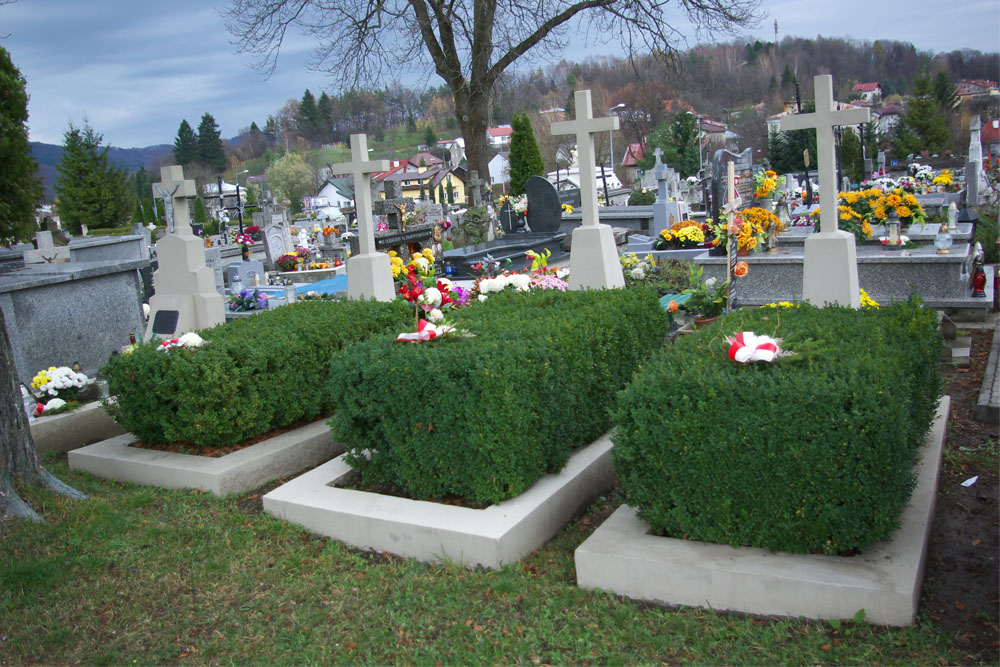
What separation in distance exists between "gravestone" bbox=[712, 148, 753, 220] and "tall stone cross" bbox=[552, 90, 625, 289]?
15.4 ft

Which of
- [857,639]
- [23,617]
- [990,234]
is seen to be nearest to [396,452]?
[23,617]

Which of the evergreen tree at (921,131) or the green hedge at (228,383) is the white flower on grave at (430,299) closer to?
the green hedge at (228,383)

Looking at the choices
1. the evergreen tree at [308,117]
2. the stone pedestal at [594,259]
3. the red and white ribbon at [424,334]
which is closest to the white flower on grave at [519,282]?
the stone pedestal at [594,259]

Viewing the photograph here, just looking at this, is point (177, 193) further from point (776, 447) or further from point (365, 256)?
point (776, 447)

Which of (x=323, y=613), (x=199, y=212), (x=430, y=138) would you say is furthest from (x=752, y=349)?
(x=430, y=138)

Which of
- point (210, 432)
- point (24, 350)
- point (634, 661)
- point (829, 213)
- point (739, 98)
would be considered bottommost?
point (634, 661)

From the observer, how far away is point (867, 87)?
212 ft

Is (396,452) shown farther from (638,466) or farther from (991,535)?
(991,535)

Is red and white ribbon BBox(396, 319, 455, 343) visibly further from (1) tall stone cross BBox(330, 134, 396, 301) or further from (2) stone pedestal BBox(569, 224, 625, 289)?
(1) tall stone cross BBox(330, 134, 396, 301)

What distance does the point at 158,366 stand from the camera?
533cm

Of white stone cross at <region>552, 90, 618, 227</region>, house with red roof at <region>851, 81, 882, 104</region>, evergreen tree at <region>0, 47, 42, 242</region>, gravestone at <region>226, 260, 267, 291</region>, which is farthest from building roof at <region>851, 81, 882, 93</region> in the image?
evergreen tree at <region>0, 47, 42, 242</region>

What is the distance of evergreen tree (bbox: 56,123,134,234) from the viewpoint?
31891 mm

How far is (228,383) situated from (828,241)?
443 centimetres

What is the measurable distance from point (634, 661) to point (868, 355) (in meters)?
1.81
